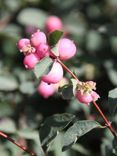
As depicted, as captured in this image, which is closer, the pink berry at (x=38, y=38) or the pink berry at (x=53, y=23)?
the pink berry at (x=38, y=38)

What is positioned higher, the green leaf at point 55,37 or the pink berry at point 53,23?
the green leaf at point 55,37

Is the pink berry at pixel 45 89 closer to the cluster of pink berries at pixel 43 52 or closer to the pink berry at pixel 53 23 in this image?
the pink berry at pixel 53 23

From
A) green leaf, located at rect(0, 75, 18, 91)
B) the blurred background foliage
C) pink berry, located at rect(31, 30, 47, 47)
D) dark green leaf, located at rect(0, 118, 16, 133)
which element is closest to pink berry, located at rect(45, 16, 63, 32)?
the blurred background foliage

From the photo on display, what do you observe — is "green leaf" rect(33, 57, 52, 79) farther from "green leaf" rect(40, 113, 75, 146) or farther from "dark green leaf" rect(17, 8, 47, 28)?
"dark green leaf" rect(17, 8, 47, 28)

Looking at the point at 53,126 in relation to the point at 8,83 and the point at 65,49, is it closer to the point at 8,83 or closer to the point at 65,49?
the point at 65,49

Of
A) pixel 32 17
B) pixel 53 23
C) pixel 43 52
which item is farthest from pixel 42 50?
pixel 32 17

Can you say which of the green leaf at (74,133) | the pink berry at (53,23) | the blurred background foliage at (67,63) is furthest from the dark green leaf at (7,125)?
the green leaf at (74,133)

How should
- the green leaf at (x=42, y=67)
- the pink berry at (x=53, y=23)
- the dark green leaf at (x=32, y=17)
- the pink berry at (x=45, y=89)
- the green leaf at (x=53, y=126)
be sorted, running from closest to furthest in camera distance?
1. the green leaf at (x=42, y=67)
2. the green leaf at (x=53, y=126)
3. the pink berry at (x=45, y=89)
4. the pink berry at (x=53, y=23)
5. the dark green leaf at (x=32, y=17)
